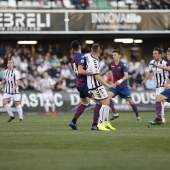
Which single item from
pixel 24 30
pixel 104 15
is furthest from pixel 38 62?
pixel 104 15

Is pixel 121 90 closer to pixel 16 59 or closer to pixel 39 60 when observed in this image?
pixel 16 59

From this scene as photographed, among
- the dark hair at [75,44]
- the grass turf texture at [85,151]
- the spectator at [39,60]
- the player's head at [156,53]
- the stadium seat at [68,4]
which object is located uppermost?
the stadium seat at [68,4]

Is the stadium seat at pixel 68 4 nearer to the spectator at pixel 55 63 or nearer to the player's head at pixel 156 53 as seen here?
the spectator at pixel 55 63

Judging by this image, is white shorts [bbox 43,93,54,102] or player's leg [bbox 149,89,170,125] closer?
player's leg [bbox 149,89,170,125]

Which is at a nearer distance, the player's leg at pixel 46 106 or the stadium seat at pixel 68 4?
the player's leg at pixel 46 106

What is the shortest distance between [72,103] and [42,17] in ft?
19.6

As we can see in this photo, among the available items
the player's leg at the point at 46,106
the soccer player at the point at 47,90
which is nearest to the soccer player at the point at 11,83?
the player's leg at the point at 46,106

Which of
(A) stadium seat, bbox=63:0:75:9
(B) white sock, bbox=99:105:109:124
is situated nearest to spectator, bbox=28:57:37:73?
(A) stadium seat, bbox=63:0:75:9

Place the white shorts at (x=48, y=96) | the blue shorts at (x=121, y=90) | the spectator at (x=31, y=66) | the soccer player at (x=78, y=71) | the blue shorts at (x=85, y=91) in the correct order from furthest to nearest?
the spectator at (x=31, y=66), the white shorts at (x=48, y=96), the blue shorts at (x=121, y=90), the blue shorts at (x=85, y=91), the soccer player at (x=78, y=71)

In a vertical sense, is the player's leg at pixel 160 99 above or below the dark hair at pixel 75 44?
below

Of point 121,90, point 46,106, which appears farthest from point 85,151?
point 46,106

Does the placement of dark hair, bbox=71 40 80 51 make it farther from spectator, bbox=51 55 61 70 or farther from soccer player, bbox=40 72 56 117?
spectator, bbox=51 55 61 70

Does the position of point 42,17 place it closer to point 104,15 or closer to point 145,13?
point 104,15

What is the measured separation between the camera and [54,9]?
33969 millimetres
